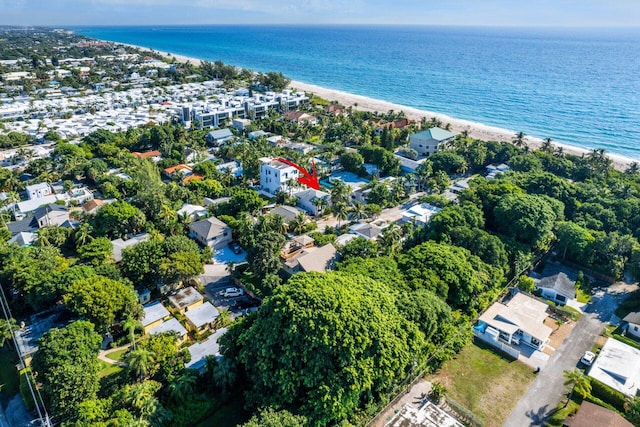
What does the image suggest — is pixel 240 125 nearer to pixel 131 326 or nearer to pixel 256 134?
pixel 256 134

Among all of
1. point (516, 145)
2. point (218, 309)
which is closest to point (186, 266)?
point (218, 309)

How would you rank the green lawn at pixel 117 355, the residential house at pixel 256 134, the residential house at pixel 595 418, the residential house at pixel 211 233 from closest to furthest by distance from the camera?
the residential house at pixel 595 418 → the green lawn at pixel 117 355 → the residential house at pixel 211 233 → the residential house at pixel 256 134

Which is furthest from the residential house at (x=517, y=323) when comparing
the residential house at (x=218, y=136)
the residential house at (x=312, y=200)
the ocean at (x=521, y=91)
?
the ocean at (x=521, y=91)

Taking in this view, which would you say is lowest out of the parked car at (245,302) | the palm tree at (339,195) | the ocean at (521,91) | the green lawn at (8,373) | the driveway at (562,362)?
the green lawn at (8,373)

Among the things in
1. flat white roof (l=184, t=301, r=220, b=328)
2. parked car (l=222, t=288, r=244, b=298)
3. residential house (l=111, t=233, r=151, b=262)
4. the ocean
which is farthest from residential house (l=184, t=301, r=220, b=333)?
the ocean

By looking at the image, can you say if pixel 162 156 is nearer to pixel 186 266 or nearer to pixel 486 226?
pixel 186 266

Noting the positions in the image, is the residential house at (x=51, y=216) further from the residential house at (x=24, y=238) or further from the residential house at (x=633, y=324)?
the residential house at (x=633, y=324)
